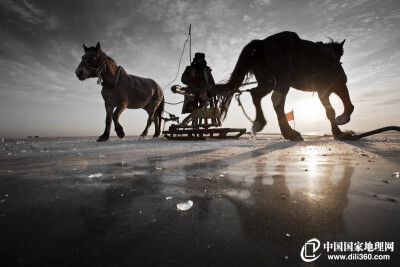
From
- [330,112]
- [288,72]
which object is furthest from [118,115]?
[330,112]

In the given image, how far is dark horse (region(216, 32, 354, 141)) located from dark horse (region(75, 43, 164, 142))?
3.37m

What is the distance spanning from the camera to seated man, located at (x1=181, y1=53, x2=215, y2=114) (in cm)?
799

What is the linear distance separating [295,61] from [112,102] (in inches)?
220

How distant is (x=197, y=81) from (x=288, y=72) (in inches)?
144

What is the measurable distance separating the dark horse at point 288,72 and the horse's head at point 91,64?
3.59m

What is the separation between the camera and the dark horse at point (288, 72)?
5230mm

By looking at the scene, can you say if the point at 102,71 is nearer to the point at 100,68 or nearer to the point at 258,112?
the point at 100,68

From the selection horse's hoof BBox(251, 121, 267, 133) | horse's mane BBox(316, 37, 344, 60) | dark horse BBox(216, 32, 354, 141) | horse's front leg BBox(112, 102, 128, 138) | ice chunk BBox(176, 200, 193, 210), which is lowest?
ice chunk BBox(176, 200, 193, 210)

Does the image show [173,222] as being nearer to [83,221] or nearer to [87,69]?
[83,221]

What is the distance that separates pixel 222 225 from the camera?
0.75 meters

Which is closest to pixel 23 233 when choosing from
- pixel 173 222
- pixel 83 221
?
pixel 83 221

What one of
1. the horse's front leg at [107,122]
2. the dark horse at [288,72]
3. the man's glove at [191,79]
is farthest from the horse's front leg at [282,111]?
the horse's front leg at [107,122]

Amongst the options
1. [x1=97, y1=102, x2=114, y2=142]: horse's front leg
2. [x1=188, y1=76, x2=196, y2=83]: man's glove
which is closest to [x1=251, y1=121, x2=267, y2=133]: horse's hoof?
[x1=188, y1=76, x2=196, y2=83]: man's glove

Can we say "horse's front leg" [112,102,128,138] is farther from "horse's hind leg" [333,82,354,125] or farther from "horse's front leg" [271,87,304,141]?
"horse's hind leg" [333,82,354,125]
